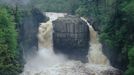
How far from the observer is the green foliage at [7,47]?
34.9 metres

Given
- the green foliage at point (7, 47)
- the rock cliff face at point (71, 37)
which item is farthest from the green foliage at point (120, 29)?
the green foliage at point (7, 47)

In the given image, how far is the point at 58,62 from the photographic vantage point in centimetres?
4938

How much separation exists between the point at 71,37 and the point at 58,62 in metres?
3.96

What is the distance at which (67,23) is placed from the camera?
2023 inches

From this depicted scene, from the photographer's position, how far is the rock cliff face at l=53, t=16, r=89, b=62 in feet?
168

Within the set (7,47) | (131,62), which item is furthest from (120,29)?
(7,47)

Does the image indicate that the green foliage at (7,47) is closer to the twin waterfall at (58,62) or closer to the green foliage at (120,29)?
the twin waterfall at (58,62)

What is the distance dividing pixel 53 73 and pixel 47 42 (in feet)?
30.6

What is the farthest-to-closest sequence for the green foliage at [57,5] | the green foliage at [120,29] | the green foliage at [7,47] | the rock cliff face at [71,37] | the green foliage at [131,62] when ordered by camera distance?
the green foliage at [57,5]
the rock cliff face at [71,37]
the green foliage at [120,29]
the green foliage at [131,62]
the green foliage at [7,47]

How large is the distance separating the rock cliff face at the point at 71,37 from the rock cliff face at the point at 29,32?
8.29 ft

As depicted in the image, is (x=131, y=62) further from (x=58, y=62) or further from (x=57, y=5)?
(x=57, y=5)

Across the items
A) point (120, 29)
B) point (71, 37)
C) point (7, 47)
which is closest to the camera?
point (7, 47)

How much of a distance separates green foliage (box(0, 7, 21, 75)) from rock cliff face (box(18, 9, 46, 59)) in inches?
266

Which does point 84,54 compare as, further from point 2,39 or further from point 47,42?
point 2,39
